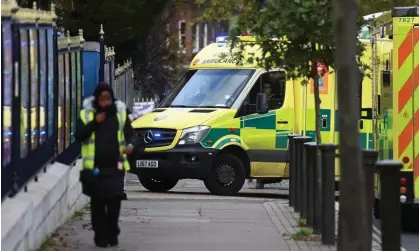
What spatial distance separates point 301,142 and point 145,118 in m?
5.94

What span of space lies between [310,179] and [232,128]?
5.99 m

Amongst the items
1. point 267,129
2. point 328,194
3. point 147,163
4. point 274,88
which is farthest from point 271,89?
point 328,194

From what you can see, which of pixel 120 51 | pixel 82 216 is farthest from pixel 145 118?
pixel 120 51

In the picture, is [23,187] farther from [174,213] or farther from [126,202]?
[126,202]

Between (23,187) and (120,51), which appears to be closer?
(23,187)

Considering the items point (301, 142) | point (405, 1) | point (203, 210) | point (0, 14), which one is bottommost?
point (203, 210)

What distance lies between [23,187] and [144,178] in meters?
9.83

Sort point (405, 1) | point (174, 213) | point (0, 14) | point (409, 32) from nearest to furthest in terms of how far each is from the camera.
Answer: point (0, 14)
point (409, 32)
point (174, 213)
point (405, 1)

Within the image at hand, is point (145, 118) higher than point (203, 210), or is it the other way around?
point (145, 118)

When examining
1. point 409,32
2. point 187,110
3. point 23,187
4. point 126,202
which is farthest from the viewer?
point 187,110

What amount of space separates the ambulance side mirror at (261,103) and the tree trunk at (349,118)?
34.7 feet

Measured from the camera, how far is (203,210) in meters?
14.4

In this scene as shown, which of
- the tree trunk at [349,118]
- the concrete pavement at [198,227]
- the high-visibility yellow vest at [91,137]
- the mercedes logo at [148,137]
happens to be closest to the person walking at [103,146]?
the high-visibility yellow vest at [91,137]

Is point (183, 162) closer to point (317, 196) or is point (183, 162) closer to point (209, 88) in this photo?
point (209, 88)
